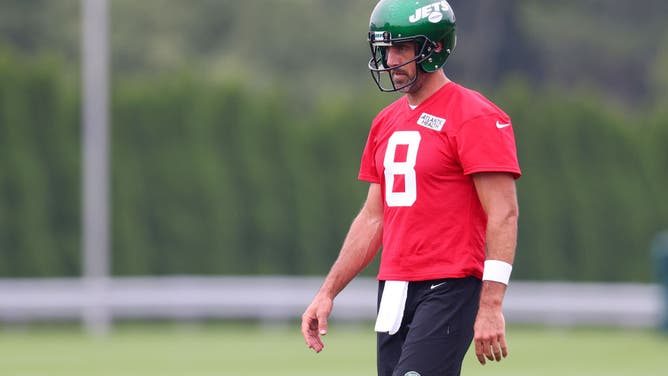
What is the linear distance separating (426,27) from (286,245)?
18.0 m

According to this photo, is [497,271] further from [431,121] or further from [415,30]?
[415,30]

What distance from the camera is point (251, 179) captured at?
24.0m

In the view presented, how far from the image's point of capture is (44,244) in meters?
23.0

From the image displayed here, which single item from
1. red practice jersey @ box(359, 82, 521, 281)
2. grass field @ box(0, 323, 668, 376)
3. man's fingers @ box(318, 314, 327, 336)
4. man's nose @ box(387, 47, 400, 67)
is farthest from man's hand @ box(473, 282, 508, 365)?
grass field @ box(0, 323, 668, 376)

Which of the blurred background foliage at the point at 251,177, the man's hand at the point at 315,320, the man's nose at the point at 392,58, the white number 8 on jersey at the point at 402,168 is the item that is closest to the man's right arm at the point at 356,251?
the man's hand at the point at 315,320

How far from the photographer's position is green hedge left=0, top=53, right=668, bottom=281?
2297cm

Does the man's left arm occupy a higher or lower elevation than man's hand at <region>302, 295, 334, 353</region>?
higher

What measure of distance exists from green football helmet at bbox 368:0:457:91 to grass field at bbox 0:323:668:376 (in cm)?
812

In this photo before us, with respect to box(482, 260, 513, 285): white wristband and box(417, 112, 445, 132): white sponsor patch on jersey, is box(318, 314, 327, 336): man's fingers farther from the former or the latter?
box(417, 112, 445, 132): white sponsor patch on jersey

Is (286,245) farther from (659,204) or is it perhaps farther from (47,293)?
(659,204)

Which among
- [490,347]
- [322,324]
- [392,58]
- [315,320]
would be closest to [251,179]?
[315,320]

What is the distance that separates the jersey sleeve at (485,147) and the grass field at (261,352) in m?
8.26

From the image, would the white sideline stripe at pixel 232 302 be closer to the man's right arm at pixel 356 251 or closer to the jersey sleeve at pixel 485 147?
the man's right arm at pixel 356 251

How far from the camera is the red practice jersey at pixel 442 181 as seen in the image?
627cm
